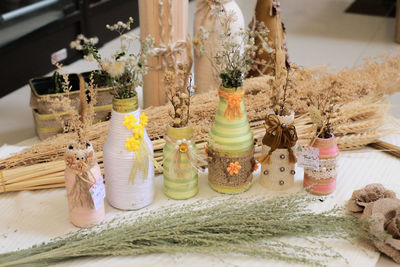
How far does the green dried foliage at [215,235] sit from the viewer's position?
1.08 meters

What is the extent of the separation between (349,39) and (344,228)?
2.14m

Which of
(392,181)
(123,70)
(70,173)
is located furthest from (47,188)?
(392,181)

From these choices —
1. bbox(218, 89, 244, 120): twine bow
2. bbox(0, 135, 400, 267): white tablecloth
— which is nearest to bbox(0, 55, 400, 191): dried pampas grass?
bbox(0, 135, 400, 267): white tablecloth

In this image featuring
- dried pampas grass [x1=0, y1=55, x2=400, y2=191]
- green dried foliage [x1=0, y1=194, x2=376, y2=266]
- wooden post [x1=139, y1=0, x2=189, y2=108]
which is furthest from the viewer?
wooden post [x1=139, y1=0, x2=189, y2=108]

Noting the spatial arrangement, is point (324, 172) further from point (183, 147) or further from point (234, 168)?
point (183, 147)

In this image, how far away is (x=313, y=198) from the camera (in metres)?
1.25

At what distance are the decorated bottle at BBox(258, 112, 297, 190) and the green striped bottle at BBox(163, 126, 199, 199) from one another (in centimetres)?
18

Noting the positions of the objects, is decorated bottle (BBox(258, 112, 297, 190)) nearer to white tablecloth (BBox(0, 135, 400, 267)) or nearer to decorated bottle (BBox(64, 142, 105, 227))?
white tablecloth (BBox(0, 135, 400, 267))

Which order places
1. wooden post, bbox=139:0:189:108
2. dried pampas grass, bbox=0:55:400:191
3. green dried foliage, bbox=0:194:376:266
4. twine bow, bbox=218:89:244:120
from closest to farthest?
green dried foliage, bbox=0:194:376:266 → twine bow, bbox=218:89:244:120 → dried pampas grass, bbox=0:55:400:191 → wooden post, bbox=139:0:189:108

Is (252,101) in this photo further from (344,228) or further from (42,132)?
(42,132)

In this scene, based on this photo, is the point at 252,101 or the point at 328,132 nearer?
the point at 328,132

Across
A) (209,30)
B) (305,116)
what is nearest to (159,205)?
(305,116)

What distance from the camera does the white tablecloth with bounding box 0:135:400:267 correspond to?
3.60 ft

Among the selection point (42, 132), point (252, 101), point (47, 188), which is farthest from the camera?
point (42, 132)
